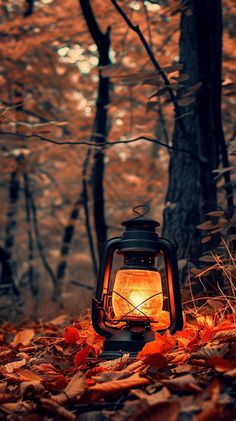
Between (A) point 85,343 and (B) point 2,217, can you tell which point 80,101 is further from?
(A) point 85,343

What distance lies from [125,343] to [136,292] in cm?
26

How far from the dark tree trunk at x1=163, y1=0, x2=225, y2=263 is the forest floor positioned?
122cm

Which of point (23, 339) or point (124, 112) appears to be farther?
point (124, 112)

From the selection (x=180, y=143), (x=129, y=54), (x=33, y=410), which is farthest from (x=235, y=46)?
(x=33, y=410)

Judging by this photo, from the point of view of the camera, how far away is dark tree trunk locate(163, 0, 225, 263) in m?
3.43

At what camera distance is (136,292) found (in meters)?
2.63

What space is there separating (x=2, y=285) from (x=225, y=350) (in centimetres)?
456

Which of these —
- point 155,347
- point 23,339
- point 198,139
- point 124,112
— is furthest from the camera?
point 124,112

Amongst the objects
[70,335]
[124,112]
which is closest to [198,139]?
[70,335]

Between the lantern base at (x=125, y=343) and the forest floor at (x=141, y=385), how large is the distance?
0.24 ft

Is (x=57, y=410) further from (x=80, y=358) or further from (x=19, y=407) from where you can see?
(x=80, y=358)

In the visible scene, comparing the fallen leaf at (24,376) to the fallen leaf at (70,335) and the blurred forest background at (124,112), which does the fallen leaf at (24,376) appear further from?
the blurred forest background at (124,112)

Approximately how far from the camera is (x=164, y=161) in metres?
10.5

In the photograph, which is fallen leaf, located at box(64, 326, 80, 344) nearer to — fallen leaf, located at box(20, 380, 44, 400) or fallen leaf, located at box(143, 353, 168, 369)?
fallen leaf, located at box(20, 380, 44, 400)
